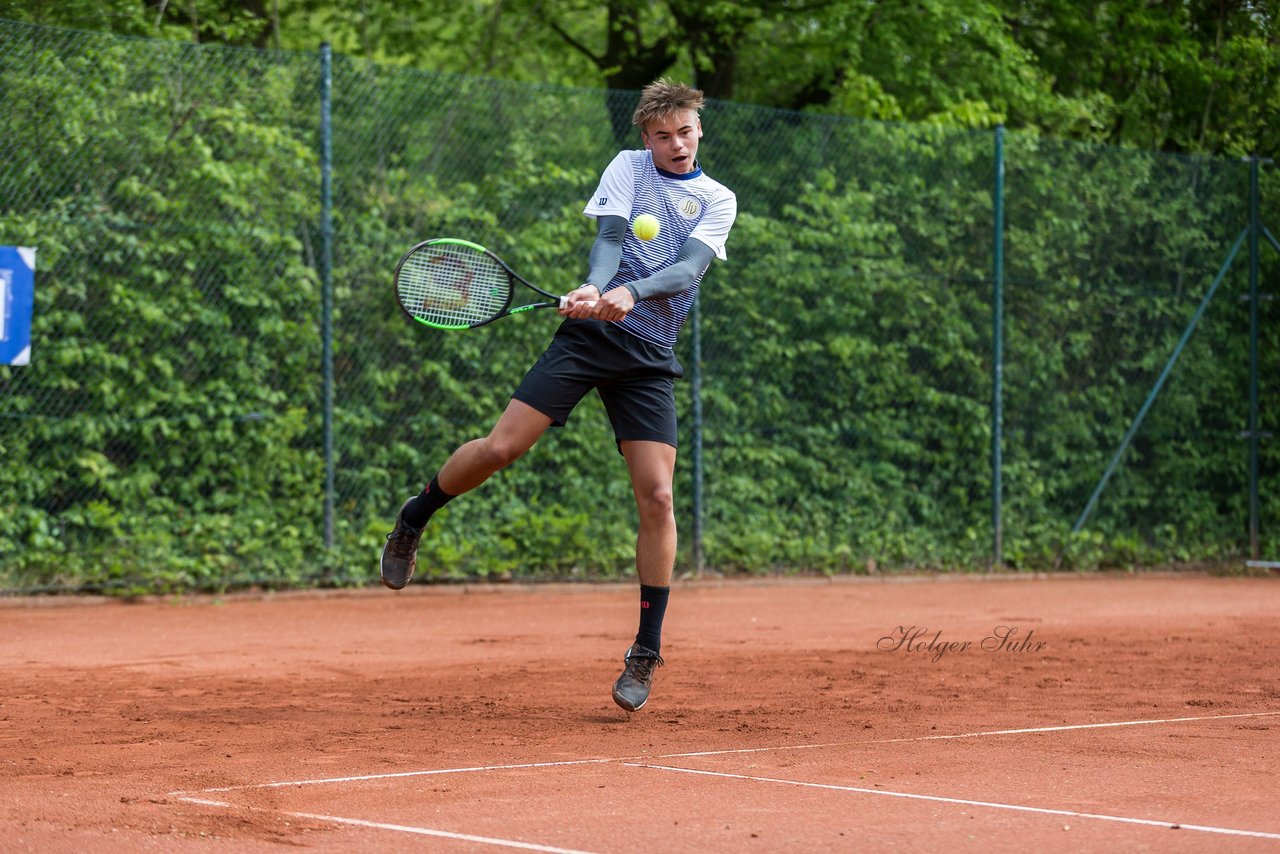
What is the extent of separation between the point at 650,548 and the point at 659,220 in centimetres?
111

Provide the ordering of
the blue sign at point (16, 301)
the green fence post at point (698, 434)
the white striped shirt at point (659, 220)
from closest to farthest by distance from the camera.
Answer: the white striped shirt at point (659, 220) < the blue sign at point (16, 301) < the green fence post at point (698, 434)

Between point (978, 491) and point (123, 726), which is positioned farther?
point (978, 491)

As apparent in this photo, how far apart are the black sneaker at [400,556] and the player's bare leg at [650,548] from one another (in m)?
0.79

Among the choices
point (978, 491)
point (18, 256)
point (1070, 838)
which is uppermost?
point (18, 256)

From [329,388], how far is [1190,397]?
683cm

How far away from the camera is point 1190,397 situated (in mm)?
Result: 12555

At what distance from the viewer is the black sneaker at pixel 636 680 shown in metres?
5.14

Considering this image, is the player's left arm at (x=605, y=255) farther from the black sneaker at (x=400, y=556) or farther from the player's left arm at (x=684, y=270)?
the black sneaker at (x=400, y=556)

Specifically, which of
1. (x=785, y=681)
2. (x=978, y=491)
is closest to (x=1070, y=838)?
(x=785, y=681)

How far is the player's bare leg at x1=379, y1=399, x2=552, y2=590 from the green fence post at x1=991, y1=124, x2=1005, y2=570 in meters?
6.89

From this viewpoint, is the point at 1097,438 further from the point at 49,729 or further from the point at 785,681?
the point at 49,729

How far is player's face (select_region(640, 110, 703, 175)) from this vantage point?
17.5ft

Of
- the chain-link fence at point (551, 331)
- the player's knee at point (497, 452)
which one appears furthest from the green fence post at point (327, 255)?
the player's knee at point (497, 452)

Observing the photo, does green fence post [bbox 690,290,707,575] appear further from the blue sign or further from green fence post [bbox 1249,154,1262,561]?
green fence post [bbox 1249,154,1262,561]
